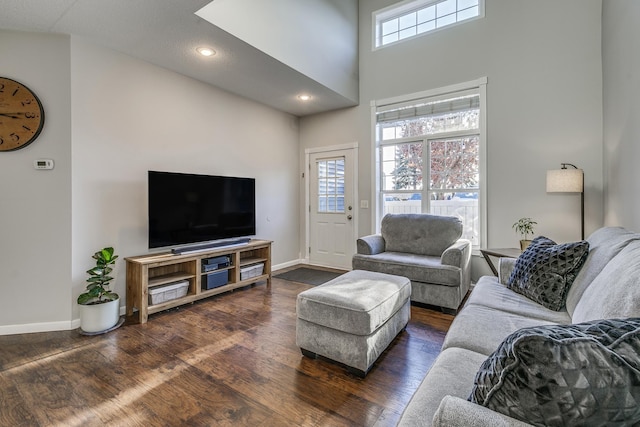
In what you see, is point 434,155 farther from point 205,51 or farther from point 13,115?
point 13,115

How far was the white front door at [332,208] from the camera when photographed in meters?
4.69

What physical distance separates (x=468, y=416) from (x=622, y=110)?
110 inches

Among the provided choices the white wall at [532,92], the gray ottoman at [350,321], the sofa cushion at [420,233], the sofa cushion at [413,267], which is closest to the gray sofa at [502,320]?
the gray ottoman at [350,321]

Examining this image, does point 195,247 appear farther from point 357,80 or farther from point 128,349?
point 357,80

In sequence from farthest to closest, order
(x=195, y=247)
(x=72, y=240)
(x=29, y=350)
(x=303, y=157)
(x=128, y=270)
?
(x=303, y=157) → (x=195, y=247) → (x=128, y=270) → (x=72, y=240) → (x=29, y=350)

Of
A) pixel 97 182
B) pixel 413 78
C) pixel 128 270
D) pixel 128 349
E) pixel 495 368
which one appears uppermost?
pixel 413 78

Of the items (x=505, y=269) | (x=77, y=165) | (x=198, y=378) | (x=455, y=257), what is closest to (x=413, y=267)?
(x=455, y=257)

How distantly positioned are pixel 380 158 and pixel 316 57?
1672 mm

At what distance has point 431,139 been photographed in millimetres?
3975

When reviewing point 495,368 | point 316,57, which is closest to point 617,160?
point 495,368

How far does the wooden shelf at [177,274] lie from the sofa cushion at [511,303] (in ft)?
8.43

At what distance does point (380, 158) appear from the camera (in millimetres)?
4449

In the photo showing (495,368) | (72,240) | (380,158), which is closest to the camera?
(495,368)

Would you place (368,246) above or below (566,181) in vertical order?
below
